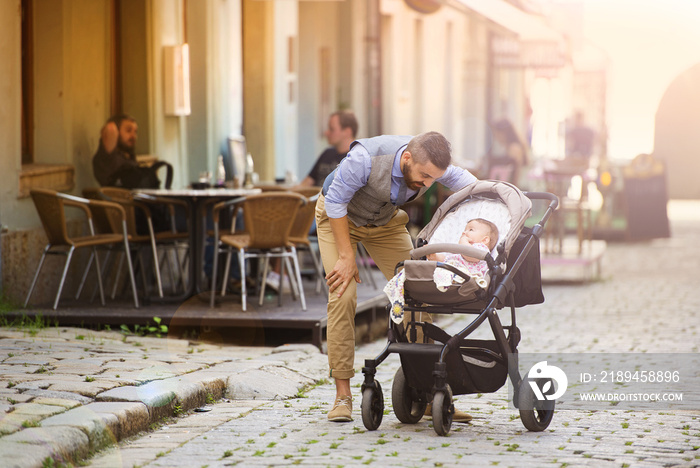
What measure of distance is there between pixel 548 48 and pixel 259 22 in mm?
13527

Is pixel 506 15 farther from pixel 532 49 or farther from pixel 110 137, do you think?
pixel 532 49

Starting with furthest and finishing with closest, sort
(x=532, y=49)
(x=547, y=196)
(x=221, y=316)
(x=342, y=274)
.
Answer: (x=532, y=49) → (x=221, y=316) → (x=547, y=196) → (x=342, y=274)

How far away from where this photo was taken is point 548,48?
2686 cm

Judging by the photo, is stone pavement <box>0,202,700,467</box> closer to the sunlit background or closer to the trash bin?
the trash bin

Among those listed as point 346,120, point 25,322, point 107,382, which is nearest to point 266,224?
point 346,120

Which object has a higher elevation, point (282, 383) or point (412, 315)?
point (412, 315)

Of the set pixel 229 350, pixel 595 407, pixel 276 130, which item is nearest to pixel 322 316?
pixel 229 350

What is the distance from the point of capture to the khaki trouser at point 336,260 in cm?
596

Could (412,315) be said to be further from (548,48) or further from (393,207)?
(548,48)

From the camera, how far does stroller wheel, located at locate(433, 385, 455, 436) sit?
18.1ft

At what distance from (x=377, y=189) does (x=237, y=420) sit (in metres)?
1.41

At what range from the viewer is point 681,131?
102 ft

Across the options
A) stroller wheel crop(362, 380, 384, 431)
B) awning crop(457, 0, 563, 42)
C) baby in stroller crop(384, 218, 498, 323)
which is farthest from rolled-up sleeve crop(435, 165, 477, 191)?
awning crop(457, 0, 563, 42)

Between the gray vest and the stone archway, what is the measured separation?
85.4ft
